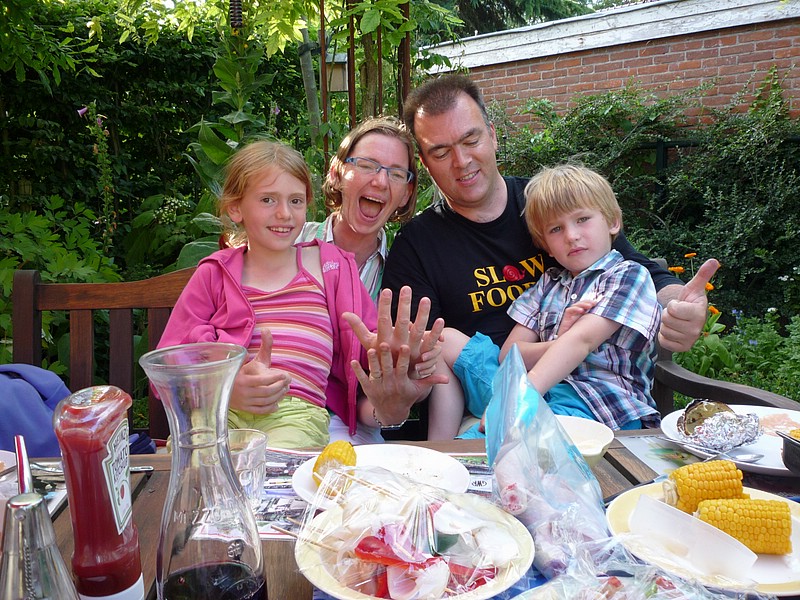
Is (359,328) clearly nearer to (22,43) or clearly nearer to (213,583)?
(213,583)

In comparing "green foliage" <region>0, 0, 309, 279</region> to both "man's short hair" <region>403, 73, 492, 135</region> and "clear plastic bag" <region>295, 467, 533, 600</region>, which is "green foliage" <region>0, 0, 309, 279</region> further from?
"clear plastic bag" <region>295, 467, 533, 600</region>

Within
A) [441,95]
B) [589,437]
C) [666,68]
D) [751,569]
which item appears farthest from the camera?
[666,68]

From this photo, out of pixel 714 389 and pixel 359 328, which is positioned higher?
pixel 359 328

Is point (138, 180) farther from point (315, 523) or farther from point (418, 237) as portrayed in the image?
point (315, 523)

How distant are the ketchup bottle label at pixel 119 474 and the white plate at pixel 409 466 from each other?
34 centimetres

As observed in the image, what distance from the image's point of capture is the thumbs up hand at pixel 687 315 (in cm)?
180

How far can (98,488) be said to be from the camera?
667 mm

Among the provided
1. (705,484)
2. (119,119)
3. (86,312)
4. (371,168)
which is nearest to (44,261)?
(86,312)

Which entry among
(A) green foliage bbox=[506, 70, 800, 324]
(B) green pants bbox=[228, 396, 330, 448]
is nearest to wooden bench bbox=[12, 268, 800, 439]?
(B) green pants bbox=[228, 396, 330, 448]

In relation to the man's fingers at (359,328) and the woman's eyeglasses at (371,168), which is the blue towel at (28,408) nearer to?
the man's fingers at (359,328)

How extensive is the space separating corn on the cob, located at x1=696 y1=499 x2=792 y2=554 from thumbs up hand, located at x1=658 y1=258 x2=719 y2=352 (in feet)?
3.37

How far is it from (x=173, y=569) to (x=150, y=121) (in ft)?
17.3

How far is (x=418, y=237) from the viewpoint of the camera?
2426mm

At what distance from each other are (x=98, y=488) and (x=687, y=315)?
1644 mm
